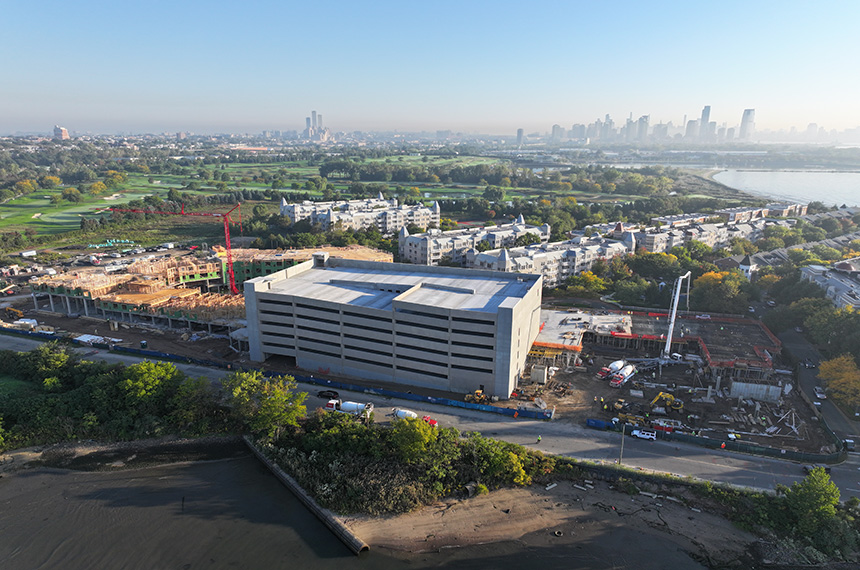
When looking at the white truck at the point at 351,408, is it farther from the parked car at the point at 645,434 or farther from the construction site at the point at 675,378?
the parked car at the point at 645,434

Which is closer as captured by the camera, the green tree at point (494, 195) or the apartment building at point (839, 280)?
the apartment building at point (839, 280)

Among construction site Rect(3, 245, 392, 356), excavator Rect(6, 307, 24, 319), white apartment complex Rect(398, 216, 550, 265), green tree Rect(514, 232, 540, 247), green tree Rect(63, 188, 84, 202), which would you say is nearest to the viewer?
construction site Rect(3, 245, 392, 356)

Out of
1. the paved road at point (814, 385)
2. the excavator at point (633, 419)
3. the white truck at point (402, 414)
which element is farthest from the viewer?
the excavator at point (633, 419)

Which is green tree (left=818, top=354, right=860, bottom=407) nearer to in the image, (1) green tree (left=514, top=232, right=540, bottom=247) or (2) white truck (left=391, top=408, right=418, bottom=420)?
(2) white truck (left=391, top=408, right=418, bottom=420)

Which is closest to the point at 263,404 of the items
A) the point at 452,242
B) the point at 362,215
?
the point at 452,242

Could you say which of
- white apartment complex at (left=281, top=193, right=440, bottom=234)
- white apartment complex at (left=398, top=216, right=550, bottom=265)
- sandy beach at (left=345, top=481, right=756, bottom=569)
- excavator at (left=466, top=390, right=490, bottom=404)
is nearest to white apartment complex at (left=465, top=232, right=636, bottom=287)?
white apartment complex at (left=398, top=216, right=550, bottom=265)

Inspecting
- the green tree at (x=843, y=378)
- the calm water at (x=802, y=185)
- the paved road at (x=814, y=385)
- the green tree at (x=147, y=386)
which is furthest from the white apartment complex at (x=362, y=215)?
the calm water at (x=802, y=185)
